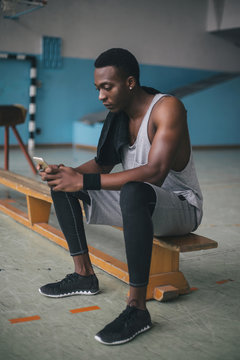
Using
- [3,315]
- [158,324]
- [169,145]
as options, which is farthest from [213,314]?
[3,315]

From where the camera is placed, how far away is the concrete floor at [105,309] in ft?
4.76

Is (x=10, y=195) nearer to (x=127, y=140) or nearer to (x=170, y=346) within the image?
(x=127, y=140)

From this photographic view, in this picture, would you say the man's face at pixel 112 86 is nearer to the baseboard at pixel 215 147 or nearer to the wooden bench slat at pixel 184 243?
the wooden bench slat at pixel 184 243

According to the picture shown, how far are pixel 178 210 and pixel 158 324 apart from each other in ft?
1.40

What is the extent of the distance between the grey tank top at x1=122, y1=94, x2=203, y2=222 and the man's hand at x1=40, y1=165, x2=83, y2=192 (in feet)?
1.02

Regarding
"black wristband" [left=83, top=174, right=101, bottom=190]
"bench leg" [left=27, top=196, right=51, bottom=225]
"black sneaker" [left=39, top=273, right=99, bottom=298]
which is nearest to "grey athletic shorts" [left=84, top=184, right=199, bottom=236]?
"black wristband" [left=83, top=174, right=101, bottom=190]

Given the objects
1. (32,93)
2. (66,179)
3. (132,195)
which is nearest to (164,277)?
(132,195)

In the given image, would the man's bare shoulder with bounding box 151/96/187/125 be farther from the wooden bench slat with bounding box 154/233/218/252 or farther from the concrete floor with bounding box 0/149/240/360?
the concrete floor with bounding box 0/149/240/360

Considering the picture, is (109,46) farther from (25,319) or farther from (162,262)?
(25,319)

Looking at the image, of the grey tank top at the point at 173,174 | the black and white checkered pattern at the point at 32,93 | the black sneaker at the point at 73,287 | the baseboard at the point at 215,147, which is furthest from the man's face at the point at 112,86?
the baseboard at the point at 215,147

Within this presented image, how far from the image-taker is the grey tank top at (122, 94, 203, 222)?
5.85 feet

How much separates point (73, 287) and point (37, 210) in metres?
1.12

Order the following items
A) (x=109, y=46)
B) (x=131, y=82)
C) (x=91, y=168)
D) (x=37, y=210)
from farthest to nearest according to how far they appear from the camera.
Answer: (x=109, y=46), (x=37, y=210), (x=91, y=168), (x=131, y=82)

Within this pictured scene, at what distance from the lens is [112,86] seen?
1.72 meters
